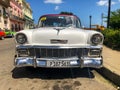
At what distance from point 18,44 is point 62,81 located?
1.44 meters

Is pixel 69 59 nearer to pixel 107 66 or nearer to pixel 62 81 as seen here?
pixel 62 81

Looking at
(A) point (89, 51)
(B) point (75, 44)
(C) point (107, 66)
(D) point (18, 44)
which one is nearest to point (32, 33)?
(D) point (18, 44)

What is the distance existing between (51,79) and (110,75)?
5.11ft

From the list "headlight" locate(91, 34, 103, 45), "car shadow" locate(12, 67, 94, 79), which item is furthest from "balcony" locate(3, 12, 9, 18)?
"headlight" locate(91, 34, 103, 45)

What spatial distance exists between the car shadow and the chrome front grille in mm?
741

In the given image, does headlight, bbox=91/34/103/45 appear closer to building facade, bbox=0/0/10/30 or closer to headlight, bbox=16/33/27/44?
headlight, bbox=16/33/27/44

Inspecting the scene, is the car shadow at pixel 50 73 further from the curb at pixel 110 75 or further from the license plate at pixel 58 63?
the license plate at pixel 58 63

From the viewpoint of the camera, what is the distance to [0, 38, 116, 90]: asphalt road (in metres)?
5.21

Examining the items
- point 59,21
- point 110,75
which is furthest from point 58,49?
point 59,21

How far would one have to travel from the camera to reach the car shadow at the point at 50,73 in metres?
6.14

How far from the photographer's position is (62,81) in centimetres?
565

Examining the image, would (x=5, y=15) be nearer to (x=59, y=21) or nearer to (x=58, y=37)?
(x=59, y=21)

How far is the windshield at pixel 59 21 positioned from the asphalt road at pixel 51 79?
1482mm

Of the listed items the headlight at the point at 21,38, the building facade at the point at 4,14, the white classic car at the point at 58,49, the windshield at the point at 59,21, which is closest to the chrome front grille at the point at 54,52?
the white classic car at the point at 58,49
